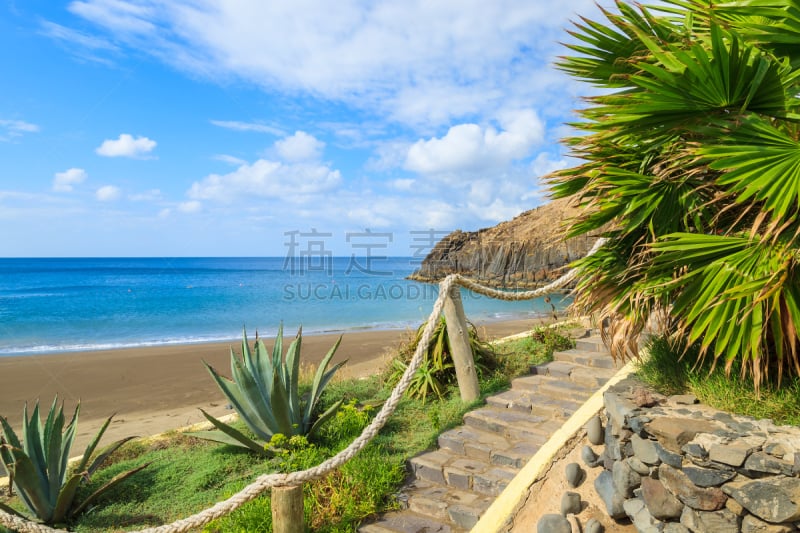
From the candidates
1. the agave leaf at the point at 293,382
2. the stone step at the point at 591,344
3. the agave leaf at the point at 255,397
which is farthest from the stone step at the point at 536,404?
the agave leaf at the point at 255,397

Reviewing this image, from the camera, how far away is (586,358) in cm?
568

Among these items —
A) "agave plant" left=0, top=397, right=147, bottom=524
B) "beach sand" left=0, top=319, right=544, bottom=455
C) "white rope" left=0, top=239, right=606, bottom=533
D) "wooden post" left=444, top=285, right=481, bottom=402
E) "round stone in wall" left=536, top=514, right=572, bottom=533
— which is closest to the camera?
"round stone in wall" left=536, top=514, right=572, bottom=533

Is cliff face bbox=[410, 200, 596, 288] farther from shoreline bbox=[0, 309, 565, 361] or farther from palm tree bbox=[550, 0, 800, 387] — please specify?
palm tree bbox=[550, 0, 800, 387]

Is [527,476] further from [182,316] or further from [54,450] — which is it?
[182,316]

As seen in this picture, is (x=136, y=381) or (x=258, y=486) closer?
(x=258, y=486)

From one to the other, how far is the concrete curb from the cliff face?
23287mm

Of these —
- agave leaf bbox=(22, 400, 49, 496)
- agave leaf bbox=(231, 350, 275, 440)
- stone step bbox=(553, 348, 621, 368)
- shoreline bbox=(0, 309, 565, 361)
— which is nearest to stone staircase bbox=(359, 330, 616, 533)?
stone step bbox=(553, 348, 621, 368)

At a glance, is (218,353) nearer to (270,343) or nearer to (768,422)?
(270,343)

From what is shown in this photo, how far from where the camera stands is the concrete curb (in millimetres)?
3652

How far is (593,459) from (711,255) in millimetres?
1732

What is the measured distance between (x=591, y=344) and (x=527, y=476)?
8.58 ft

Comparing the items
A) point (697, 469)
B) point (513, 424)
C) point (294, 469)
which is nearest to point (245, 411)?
point (294, 469)

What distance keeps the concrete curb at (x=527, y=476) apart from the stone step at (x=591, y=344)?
1547 millimetres

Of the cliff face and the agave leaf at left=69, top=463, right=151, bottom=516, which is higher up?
the cliff face
